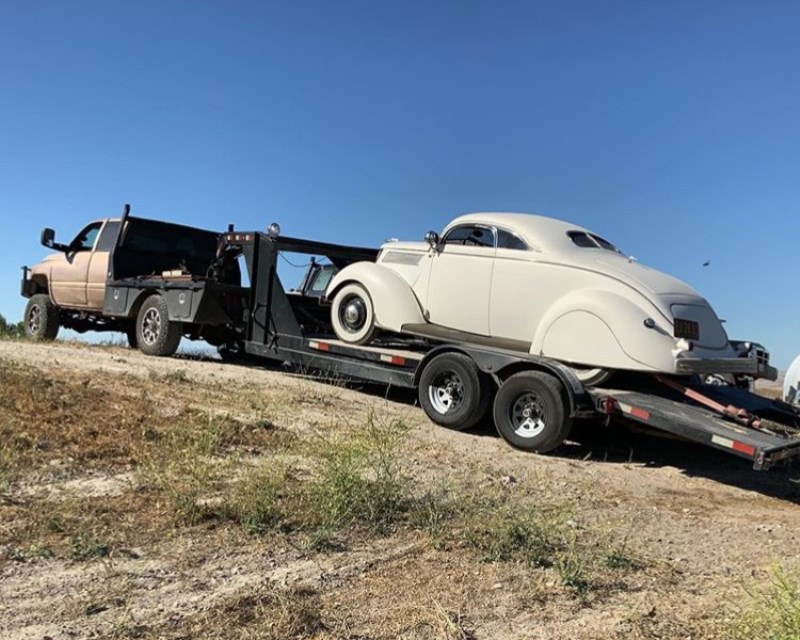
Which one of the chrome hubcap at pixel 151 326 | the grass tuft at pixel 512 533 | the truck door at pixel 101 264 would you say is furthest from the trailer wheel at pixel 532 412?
the truck door at pixel 101 264

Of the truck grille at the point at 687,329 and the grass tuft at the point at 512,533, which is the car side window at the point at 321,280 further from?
the grass tuft at the point at 512,533

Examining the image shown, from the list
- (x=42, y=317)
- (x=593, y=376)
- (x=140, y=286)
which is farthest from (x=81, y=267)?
(x=593, y=376)

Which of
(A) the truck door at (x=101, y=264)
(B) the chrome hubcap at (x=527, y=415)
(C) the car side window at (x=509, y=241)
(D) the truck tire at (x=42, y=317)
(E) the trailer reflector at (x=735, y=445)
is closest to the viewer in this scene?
(E) the trailer reflector at (x=735, y=445)

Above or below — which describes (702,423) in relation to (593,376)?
below

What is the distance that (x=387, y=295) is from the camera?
916cm

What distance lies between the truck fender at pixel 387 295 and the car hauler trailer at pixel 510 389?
0.39 m

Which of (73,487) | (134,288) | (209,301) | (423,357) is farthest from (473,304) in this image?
(134,288)

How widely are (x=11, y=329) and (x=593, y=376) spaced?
13427 millimetres

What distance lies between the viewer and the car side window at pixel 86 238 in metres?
13.2

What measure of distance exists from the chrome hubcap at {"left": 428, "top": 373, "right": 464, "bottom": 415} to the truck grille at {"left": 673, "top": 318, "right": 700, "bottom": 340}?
2.38 m

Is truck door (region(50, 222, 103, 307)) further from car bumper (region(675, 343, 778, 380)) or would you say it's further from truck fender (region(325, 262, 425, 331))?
car bumper (region(675, 343, 778, 380))

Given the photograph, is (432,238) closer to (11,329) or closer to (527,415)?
(527,415)

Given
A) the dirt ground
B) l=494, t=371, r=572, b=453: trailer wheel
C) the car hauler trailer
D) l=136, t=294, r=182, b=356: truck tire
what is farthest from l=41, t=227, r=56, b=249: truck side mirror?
l=494, t=371, r=572, b=453: trailer wheel

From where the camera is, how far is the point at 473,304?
28.2 feet
